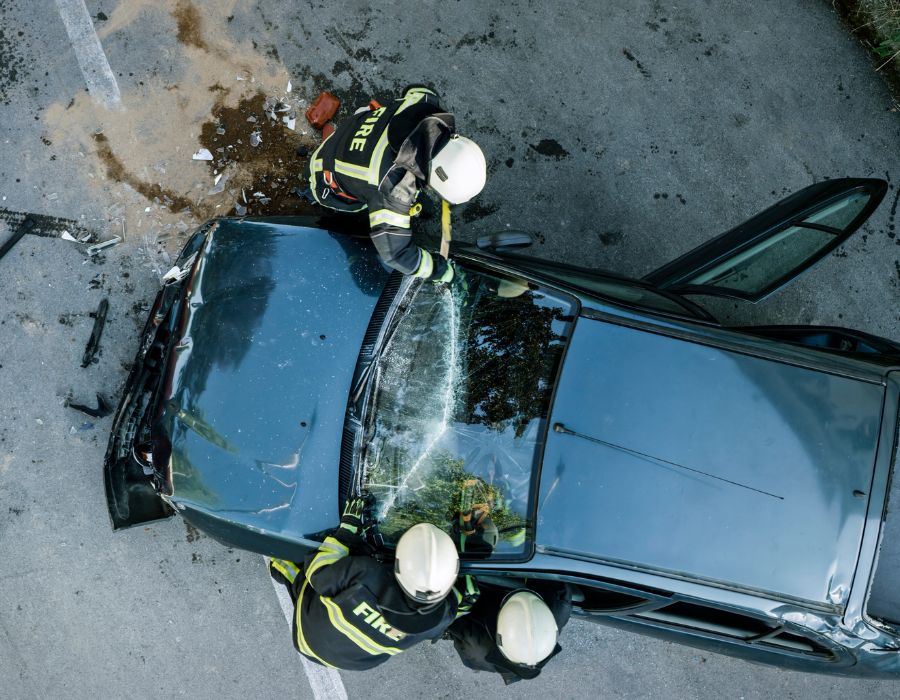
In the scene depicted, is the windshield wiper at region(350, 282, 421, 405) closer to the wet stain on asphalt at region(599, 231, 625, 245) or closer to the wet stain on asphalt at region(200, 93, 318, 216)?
the wet stain on asphalt at region(200, 93, 318, 216)

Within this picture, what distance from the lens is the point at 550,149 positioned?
13.6ft

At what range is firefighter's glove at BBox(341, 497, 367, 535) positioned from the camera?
295 cm

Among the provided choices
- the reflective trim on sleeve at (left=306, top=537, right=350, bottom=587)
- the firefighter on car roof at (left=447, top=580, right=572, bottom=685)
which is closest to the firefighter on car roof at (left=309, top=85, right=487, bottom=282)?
the reflective trim on sleeve at (left=306, top=537, right=350, bottom=587)

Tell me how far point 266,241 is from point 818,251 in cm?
303

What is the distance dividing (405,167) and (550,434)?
1404mm

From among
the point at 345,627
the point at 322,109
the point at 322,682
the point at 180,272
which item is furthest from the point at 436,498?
the point at 322,109

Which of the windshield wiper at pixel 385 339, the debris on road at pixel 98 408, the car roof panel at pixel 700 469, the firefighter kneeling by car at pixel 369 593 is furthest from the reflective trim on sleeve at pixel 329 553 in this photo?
the debris on road at pixel 98 408

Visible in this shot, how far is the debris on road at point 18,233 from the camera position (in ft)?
12.9

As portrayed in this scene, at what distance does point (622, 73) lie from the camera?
4152 mm

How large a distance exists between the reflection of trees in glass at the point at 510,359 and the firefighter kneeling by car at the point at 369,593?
0.64 meters

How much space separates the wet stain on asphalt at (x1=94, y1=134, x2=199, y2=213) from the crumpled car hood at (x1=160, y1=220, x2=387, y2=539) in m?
1.31

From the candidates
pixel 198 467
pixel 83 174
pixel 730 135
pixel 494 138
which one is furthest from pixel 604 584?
pixel 83 174

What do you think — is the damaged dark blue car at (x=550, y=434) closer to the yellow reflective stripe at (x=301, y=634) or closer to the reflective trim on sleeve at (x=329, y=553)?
the reflective trim on sleeve at (x=329, y=553)

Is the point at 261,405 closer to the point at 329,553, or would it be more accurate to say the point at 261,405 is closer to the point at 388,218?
the point at 329,553
